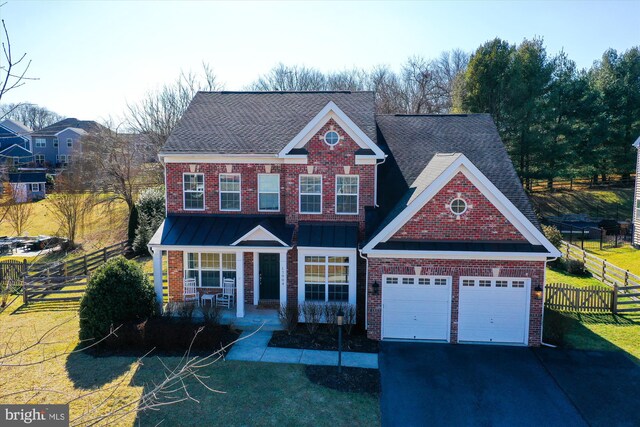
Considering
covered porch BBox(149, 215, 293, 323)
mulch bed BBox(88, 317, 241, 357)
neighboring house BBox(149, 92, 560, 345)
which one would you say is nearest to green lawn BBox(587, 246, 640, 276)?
neighboring house BBox(149, 92, 560, 345)

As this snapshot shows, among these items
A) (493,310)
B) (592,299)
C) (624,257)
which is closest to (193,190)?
(493,310)

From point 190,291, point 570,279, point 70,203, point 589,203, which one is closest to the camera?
point 190,291

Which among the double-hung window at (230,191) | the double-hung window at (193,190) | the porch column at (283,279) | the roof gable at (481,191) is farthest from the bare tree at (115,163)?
the roof gable at (481,191)

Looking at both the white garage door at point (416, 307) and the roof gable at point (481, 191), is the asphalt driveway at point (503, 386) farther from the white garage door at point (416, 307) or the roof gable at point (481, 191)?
the roof gable at point (481, 191)

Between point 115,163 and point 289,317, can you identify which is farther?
point 115,163

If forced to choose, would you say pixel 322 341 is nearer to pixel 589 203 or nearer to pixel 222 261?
pixel 222 261

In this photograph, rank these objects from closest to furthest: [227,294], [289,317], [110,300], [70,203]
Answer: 1. [110,300]
2. [289,317]
3. [227,294]
4. [70,203]
